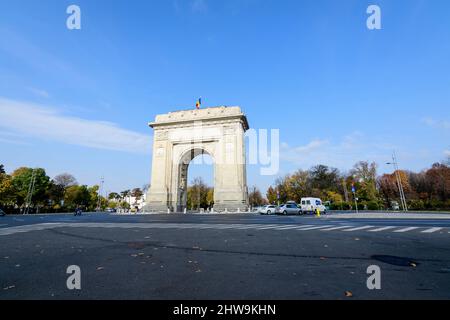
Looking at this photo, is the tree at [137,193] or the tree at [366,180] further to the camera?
the tree at [137,193]

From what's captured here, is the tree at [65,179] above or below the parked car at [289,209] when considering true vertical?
above

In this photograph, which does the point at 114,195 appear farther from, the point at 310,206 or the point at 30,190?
the point at 310,206

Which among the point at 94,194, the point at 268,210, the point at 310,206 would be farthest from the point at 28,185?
the point at 310,206

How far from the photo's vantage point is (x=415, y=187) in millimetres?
65438

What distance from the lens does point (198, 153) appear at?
47.0 m

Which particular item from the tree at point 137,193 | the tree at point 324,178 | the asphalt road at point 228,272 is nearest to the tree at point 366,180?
the tree at point 324,178

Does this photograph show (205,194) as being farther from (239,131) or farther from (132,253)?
(132,253)

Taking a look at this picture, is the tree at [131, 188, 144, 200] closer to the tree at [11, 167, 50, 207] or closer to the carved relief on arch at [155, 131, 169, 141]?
the tree at [11, 167, 50, 207]

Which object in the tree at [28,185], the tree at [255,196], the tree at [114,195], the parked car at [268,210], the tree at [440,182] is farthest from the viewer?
the tree at [114,195]

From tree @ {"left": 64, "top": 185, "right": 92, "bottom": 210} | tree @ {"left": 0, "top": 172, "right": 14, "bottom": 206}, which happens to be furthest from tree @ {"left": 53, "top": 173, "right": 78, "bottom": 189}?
tree @ {"left": 0, "top": 172, "right": 14, "bottom": 206}

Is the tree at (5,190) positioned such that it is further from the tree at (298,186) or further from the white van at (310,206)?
the tree at (298,186)

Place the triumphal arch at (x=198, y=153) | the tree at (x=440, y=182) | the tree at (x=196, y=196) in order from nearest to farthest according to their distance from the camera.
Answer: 1. the triumphal arch at (x=198, y=153)
2. the tree at (x=440, y=182)
3. the tree at (x=196, y=196)

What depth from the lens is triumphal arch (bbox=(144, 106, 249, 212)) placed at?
39.4 m

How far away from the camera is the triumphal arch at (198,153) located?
39.4 metres
